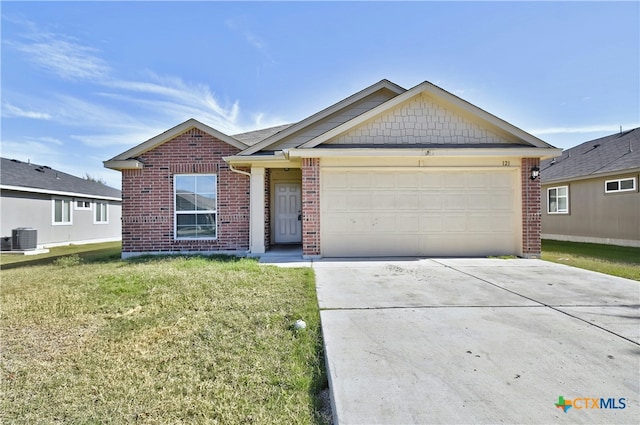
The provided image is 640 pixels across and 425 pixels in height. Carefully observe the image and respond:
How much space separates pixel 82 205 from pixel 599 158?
2637 centimetres

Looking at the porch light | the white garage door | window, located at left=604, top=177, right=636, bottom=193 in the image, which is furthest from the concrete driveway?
window, located at left=604, top=177, right=636, bottom=193

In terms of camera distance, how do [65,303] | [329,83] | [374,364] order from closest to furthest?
[374,364] < [65,303] < [329,83]

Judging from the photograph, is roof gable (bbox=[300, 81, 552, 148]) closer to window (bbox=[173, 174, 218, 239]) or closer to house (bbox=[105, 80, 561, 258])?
house (bbox=[105, 80, 561, 258])

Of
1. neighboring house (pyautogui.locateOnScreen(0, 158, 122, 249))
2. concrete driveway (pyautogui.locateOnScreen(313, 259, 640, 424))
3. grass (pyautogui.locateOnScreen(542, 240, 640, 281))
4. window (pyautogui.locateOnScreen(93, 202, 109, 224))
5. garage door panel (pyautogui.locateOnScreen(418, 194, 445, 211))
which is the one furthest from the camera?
window (pyautogui.locateOnScreen(93, 202, 109, 224))

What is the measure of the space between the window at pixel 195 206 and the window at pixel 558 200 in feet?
52.6

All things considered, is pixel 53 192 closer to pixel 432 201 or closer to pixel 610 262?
pixel 432 201

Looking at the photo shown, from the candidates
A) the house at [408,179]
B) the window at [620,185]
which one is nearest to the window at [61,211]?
the house at [408,179]

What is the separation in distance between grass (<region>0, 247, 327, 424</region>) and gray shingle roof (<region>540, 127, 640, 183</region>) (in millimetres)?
14239

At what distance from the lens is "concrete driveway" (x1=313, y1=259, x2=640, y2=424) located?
7.56 feet

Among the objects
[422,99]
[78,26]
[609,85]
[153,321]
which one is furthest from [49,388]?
[609,85]

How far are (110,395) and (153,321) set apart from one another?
1.65 m

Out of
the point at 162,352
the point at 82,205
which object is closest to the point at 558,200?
the point at 162,352

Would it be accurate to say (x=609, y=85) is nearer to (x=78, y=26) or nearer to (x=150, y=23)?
(x=150, y=23)

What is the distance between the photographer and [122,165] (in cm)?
958
